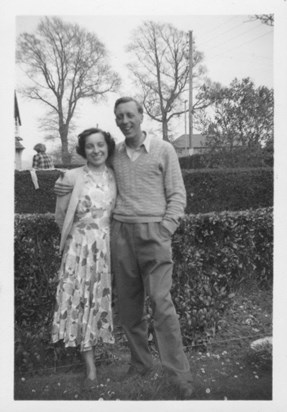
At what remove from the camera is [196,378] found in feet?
11.2

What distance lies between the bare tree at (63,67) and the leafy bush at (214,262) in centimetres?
136

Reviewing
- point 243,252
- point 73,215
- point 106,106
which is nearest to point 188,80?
point 106,106

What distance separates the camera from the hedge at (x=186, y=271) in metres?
3.88

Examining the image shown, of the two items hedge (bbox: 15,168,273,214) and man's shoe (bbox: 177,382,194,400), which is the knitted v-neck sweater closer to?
man's shoe (bbox: 177,382,194,400)

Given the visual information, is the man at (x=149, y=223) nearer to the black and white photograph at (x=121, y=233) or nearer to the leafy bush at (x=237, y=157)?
the black and white photograph at (x=121, y=233)

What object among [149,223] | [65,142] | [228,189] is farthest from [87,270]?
[228,189]

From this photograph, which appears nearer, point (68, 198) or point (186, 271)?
point (68, 198)

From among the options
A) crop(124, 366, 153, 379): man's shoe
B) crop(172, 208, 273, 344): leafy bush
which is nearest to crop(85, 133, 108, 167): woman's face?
crop(172, 208, 273, 344): leafy bush

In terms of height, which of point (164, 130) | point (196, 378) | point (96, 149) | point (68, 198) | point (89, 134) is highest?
point (164, 130)

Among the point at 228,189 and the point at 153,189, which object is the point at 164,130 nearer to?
the point at 153,189

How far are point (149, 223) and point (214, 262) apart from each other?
1546 millimetres

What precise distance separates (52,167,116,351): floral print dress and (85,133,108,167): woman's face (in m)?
0.11

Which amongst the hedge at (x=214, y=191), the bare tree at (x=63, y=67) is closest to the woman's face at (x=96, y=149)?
the bare tree at (x=63, y=67)

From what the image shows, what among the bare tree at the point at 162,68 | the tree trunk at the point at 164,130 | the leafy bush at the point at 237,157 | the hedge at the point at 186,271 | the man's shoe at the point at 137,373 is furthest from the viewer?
the leafy bush at the point at 237,157
